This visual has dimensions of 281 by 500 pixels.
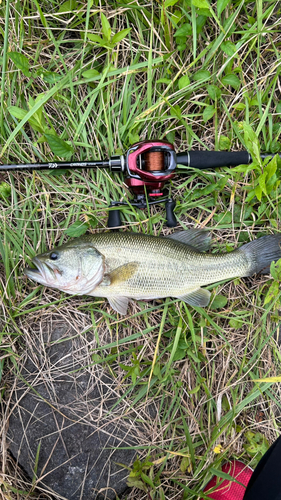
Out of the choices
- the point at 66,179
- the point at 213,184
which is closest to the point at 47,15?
the point at 66,179

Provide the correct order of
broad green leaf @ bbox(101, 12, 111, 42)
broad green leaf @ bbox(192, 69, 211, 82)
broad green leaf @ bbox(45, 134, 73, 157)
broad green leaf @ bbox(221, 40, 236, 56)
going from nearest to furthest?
broad green leaf @ bbox(101, 12, 111, 42), broad green leaf @ bbox(45, 134, 73, 157), broad green leaf @ bbox(221, 40, 236, 56), broad green leaf @ bbox(192, 69, 211, 82)

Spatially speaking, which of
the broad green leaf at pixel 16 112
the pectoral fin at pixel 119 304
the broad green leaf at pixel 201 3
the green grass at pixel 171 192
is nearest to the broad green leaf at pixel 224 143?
the green grass at pixel 171 192

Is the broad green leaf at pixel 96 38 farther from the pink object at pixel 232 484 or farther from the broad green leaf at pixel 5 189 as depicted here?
the pink object at pixel 232 484

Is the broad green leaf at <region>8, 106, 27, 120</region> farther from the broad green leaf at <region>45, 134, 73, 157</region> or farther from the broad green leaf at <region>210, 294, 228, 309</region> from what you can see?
the broad green leaf at <region>210, 294, 228, 309</region>

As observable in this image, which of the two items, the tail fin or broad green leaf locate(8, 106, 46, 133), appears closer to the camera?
broad green leaf locate(8, 106, 46, 133)

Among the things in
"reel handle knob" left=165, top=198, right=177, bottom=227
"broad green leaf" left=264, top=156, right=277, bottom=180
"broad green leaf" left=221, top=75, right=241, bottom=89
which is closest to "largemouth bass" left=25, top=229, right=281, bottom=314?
"reel handle knob" left=165, top=198, right=177, bottom=227
